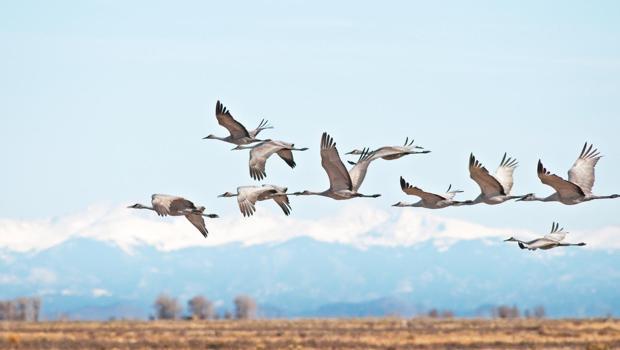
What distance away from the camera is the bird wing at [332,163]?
85.1ft

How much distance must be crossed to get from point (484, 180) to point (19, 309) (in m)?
165

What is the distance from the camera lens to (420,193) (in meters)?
27.4

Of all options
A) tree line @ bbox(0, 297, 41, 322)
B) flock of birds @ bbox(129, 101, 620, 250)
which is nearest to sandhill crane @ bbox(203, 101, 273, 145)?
flock of birds @ bbox(129, 101, 620, 250)

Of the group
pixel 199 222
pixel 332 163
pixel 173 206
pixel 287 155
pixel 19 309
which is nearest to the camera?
pixel 332 163

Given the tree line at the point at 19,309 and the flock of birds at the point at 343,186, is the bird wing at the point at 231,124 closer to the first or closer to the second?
the flock of birds at the point at 343,186

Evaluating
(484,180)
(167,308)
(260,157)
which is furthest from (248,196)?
(167,308)

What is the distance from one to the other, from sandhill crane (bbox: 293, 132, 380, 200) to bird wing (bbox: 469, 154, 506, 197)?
6.32ft

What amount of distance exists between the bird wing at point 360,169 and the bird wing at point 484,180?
1819mm

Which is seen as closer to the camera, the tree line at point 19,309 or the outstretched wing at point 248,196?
the outstretched wing at point 248,196

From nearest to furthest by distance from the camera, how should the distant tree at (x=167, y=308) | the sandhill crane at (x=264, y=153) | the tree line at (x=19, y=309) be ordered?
the sandhill crane at (x=264, y=153) < the tree line at (x=19, y=309) < the distant tree at (x=167, y=308)

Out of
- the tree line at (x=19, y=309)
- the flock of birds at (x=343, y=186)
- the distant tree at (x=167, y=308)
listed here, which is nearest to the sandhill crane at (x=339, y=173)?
the flock of birds at (x=343, y=186)

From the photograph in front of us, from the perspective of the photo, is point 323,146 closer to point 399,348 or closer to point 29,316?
point 399,348

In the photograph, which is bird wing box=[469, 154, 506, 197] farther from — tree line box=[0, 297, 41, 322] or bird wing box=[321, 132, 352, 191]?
tree line box=[0, 297, 41, 322]

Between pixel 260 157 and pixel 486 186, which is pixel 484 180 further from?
pixel 260 157
